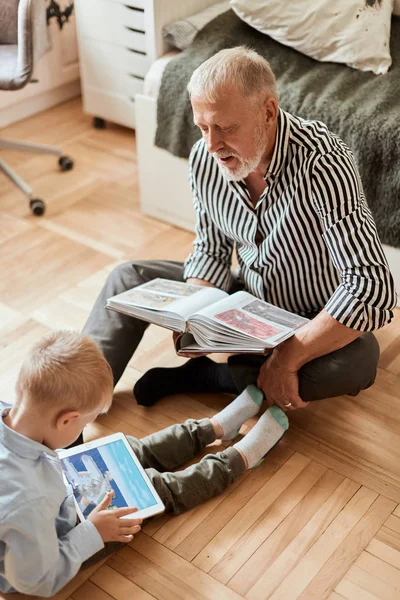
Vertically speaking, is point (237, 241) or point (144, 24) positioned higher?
point (144, 24)

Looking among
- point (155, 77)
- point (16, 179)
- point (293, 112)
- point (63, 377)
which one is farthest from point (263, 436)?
point (16, 179)

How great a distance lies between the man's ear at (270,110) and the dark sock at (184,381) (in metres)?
0.58

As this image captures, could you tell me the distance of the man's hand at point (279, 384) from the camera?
1.63 metres

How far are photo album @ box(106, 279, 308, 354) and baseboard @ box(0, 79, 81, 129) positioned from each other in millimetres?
1753

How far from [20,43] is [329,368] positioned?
150cm

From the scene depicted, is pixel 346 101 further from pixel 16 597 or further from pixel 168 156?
pixel 16 597

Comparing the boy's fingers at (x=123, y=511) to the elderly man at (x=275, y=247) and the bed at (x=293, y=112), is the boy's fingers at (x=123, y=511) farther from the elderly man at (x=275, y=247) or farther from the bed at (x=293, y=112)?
the bed at (x=293, y=112)

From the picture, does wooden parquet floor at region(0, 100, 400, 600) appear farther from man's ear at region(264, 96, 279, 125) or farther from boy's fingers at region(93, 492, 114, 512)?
man's ear at region(264, 96, 279, 125)

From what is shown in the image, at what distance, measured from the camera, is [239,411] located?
167 centimetres

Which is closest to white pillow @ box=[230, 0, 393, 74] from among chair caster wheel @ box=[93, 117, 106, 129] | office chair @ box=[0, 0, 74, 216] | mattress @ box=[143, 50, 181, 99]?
mattress @ box=[143, 50, 181, 99]

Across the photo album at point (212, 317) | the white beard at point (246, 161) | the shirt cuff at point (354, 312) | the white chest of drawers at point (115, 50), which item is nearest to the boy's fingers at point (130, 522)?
the photo album at point (212, 317)

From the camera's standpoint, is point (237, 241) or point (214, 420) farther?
point (237, 241)

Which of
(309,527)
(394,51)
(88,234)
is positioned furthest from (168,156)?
(309,527)

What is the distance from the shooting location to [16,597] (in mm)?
1361
